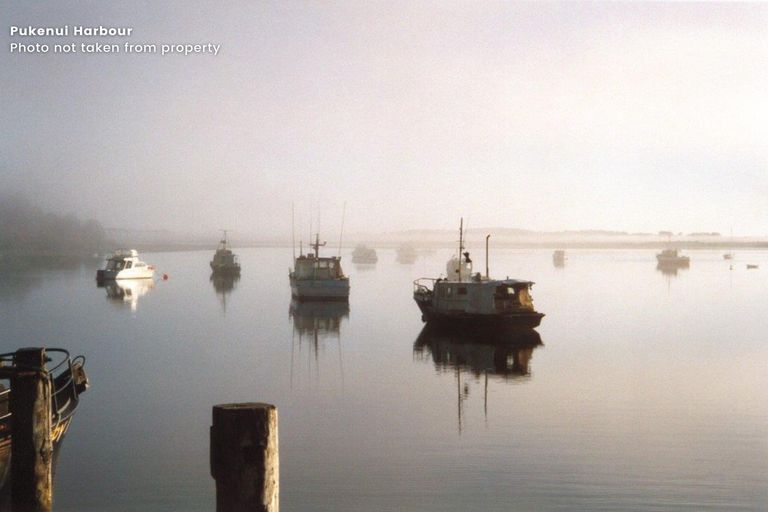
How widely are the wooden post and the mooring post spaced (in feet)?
12.9

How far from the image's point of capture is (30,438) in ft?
30.2

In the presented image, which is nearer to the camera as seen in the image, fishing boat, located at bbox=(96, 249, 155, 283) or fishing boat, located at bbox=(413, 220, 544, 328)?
fishing boat, located at bbox=(413, 220, 544, 328)

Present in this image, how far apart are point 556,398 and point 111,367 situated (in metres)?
14.7

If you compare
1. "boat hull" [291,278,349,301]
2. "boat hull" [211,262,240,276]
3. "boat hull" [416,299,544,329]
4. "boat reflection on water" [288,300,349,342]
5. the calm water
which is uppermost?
"boat hull" [211,262,240,276]

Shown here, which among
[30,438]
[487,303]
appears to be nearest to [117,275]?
[487,303]

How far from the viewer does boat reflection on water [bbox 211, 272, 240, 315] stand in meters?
62.0

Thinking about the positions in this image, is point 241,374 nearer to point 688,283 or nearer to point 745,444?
point 745,444

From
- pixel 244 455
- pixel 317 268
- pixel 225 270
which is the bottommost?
pixel 244 455

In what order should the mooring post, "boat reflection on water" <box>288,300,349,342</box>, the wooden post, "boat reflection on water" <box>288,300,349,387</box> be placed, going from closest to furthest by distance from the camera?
the wooden post, the mooring post, "boat reflection on water" <box>288,300,349,387</box>, "boat reflection on water" <box>288,300,349,342</box>

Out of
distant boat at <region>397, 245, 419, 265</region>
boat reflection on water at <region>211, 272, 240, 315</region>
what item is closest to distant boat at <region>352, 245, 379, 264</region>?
distant boat at <region>397, 245, 419, 265</region>

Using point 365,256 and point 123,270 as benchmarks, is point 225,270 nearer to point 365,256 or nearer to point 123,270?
point 123,270

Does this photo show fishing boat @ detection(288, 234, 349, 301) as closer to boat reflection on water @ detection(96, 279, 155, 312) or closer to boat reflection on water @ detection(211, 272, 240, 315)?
boat reflection on water @ detection(211, 272, 240, 315)

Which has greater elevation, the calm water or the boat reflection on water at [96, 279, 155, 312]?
the boat reflection on water at [96, 279, 155, 312]

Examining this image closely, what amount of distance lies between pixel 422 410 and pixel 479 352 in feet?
36.3
